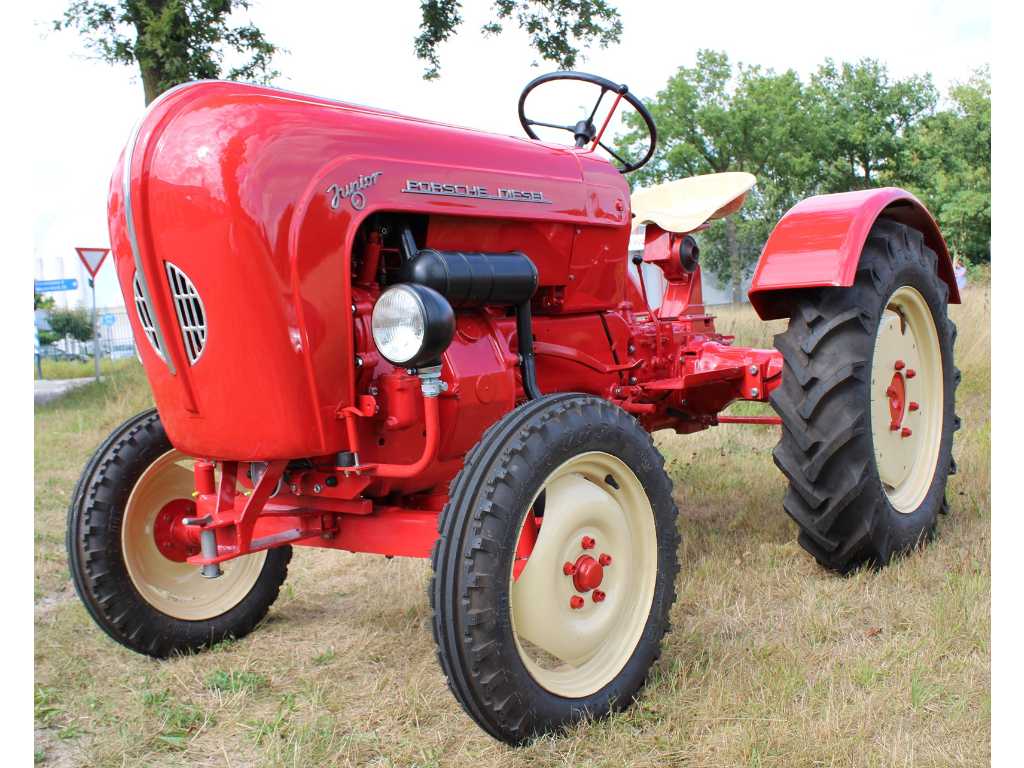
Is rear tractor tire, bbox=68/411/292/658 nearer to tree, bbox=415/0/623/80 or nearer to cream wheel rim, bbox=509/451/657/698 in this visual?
cream wheel rim, bbox=509/451/657/698

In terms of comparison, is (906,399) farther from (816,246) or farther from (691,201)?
(691,201)

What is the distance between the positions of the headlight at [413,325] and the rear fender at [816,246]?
165 centimetres

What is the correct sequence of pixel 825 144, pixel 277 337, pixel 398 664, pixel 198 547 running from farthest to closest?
pixel 825 144
pixel 198 547
pixel 398 664
pixel 277 337

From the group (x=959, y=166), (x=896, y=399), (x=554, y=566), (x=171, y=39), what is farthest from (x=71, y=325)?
(x=959, y=166)

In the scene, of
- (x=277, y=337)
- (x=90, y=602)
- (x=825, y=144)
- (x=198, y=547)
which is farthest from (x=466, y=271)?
(x=825, y=144)

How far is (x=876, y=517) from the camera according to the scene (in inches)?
131

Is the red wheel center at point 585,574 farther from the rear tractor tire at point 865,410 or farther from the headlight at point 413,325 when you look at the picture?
the rear tractor tire at point 865,410

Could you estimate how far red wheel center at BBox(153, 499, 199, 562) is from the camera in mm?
3107

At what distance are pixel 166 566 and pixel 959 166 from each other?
1219 inches

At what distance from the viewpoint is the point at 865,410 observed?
3256 mm

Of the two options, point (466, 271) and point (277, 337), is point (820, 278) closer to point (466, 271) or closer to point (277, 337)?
point (466, 271)

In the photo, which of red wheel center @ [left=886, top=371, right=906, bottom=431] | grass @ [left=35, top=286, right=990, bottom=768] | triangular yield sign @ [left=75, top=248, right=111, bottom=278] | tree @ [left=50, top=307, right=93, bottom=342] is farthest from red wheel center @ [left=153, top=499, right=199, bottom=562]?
tree @ [left=50, top=307, right=93, bottom=342]

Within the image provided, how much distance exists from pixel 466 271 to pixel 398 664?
130 cm

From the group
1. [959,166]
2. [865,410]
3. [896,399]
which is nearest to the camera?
[865,410]
